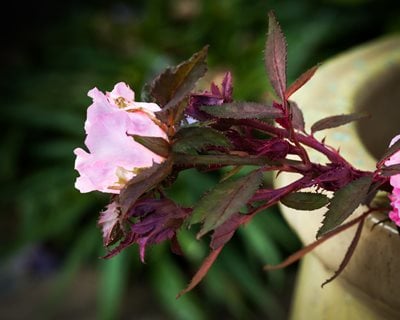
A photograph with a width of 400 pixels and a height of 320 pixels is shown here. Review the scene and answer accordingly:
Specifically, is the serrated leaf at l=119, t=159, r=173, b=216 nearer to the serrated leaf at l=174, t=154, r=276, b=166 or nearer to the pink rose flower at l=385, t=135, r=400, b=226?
the serrated leaf at l=174, t=154, r=276, b=166

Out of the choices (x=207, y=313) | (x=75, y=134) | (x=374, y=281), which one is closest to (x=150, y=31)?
(x=75, y=134)

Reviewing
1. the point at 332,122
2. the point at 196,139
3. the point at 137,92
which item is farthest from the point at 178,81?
the point at 137,92

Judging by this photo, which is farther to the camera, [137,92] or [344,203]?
[137,92]

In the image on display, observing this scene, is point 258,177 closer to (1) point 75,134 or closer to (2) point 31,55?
(1) point 75,134

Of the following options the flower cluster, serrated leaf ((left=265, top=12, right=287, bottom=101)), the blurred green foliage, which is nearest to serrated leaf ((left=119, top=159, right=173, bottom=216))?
the flower cluster

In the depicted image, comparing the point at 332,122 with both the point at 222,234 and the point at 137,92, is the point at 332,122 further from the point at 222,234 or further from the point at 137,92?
the point at 137,92

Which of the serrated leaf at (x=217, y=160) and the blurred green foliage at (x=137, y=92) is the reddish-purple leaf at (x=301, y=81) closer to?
the serrated leaf at (x=217, y=160)

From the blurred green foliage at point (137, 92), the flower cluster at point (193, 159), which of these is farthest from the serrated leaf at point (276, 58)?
the blurred green foliage at point (137, 92)
